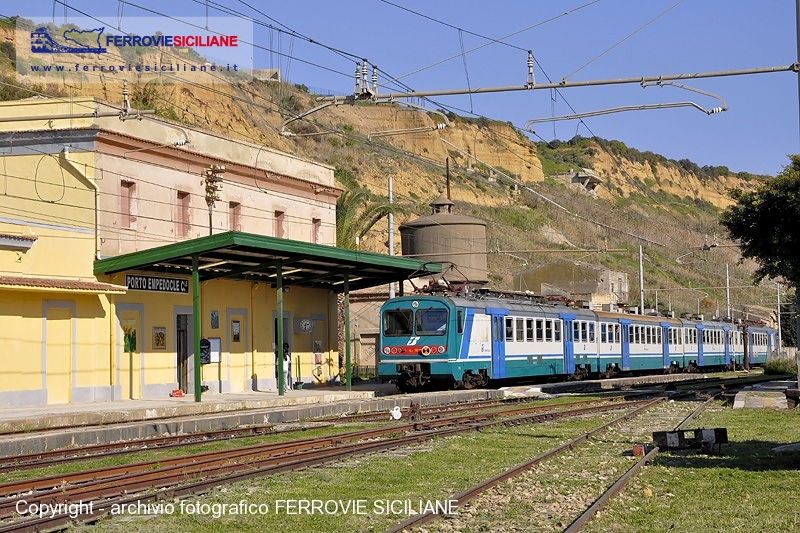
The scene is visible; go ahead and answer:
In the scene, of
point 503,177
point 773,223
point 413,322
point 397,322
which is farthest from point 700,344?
point 503,177

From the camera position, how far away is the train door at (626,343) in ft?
144

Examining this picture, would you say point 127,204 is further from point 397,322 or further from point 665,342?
point 665,342

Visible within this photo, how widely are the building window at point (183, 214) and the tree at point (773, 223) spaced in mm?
17737

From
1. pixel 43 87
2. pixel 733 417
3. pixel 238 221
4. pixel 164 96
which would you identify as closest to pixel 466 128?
pixel 164 96

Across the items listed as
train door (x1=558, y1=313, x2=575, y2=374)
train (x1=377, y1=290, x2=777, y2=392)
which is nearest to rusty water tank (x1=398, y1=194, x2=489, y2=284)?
train (x1=377, y1=290, x2=777, y2=392)

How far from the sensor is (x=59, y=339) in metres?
24.9

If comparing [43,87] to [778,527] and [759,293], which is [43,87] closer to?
[778,527]

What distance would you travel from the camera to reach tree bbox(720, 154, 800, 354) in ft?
101

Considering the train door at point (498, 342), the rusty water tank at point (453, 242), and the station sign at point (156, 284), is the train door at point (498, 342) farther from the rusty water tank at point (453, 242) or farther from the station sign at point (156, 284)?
the rusty water tank at point (453, 242)

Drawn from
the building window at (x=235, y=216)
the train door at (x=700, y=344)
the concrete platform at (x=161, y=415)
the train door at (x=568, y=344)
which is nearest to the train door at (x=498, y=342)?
the concrete platform at (x=161, y=415)

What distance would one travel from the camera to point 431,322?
30219 mm

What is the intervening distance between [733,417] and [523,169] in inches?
5345

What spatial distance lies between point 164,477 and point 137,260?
13.7 meters

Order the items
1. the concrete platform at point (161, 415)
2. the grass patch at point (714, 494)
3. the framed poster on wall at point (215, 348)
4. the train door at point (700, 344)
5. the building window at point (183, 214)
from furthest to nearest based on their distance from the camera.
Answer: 1. the train door at point (700, 344)
2. the building window at point (183, 214)
3. the framed poster on wall at point (215, 348)
4. the concrete platform at point (161, 415)
5. the grass patch at point (714, 494)
